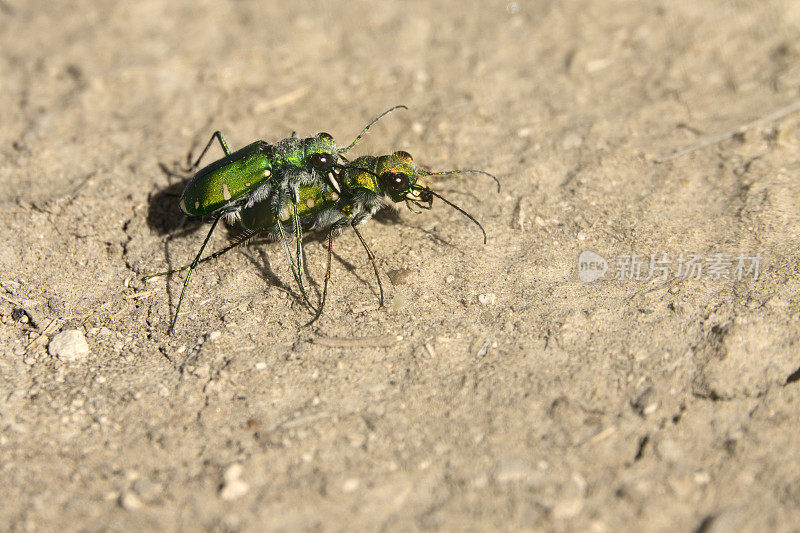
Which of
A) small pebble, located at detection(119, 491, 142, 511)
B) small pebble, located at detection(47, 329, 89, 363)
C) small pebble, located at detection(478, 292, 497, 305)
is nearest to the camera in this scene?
small pebble, located at detection(119, 491, 142, 511)

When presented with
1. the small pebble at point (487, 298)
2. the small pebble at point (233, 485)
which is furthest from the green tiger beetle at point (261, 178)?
the small pebble at point (233, 485)

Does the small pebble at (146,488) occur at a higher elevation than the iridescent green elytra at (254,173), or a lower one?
lower

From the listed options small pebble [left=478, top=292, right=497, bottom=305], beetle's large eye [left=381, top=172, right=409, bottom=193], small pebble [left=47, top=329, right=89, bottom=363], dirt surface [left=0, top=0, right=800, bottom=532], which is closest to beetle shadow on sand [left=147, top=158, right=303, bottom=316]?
dirt surface [left=0, top=0, right=800, bottom=532]

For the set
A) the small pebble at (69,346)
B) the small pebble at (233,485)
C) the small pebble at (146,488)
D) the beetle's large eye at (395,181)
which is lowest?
the small pebble at (233,485)

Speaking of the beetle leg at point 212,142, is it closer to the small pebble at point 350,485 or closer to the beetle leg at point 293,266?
the beetle leg at point 293,266

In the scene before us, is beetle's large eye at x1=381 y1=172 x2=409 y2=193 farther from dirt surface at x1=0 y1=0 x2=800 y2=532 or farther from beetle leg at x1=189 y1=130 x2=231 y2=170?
beetle leg at x1=189 y1=130 x2=231 y2=170

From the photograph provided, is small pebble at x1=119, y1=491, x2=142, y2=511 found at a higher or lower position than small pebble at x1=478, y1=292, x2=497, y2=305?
higher

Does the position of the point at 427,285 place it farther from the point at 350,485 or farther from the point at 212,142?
the point at 212,142

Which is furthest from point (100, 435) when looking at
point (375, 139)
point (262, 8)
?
point (262, 8)
